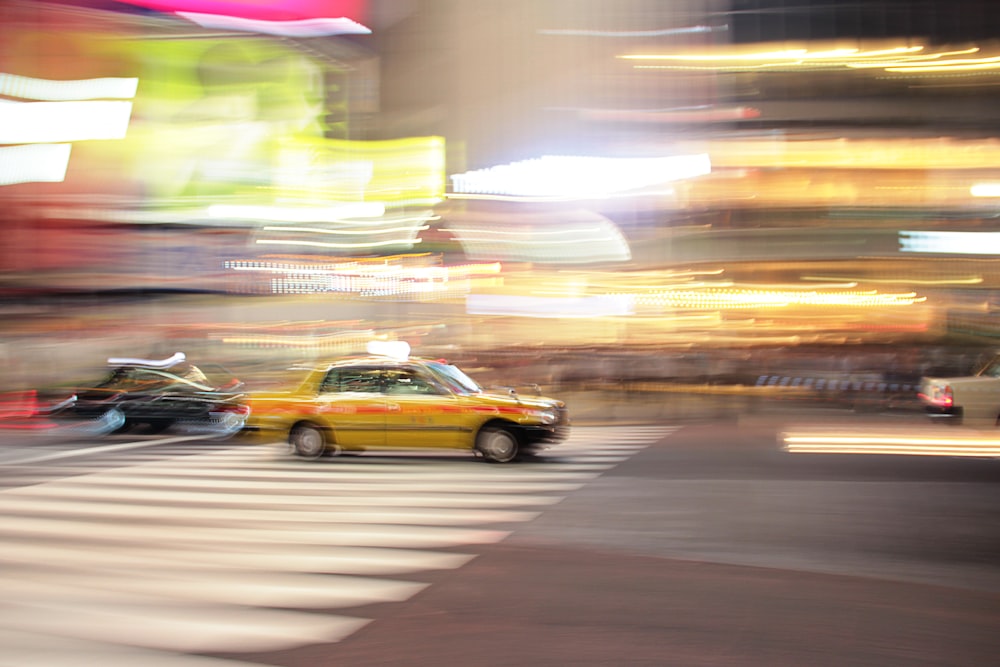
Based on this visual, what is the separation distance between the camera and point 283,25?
4906 cm

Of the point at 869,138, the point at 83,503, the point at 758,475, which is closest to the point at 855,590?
the point at 758,475

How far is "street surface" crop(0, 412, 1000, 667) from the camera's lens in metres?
4.82

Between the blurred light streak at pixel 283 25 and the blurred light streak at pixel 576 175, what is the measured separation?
997cm

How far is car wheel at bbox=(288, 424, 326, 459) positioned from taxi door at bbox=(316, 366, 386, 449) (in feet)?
0.89

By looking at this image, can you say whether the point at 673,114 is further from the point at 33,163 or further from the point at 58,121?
the point at 33,163

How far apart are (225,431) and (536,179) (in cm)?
3840

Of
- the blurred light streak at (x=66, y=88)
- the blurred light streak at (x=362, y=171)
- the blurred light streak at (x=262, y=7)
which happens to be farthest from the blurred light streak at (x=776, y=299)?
the blurred light streak at (x=66, y=88)

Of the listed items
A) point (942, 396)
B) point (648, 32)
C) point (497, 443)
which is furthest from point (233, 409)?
point (648, 32)

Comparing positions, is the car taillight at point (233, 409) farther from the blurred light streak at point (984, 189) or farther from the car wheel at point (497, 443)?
the blurred light streak at point (984, 189)

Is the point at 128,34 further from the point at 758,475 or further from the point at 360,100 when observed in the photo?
the point at 758,475

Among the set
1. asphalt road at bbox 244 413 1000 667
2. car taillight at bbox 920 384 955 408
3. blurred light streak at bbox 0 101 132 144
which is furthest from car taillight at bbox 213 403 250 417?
blurred light streak at bbox 0 101 132 144

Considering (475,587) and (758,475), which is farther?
(758,475)

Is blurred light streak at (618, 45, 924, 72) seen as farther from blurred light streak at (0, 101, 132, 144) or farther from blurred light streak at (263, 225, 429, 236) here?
blurred light streak at (0, 101, 132, 144)

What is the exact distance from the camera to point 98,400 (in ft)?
57.3
